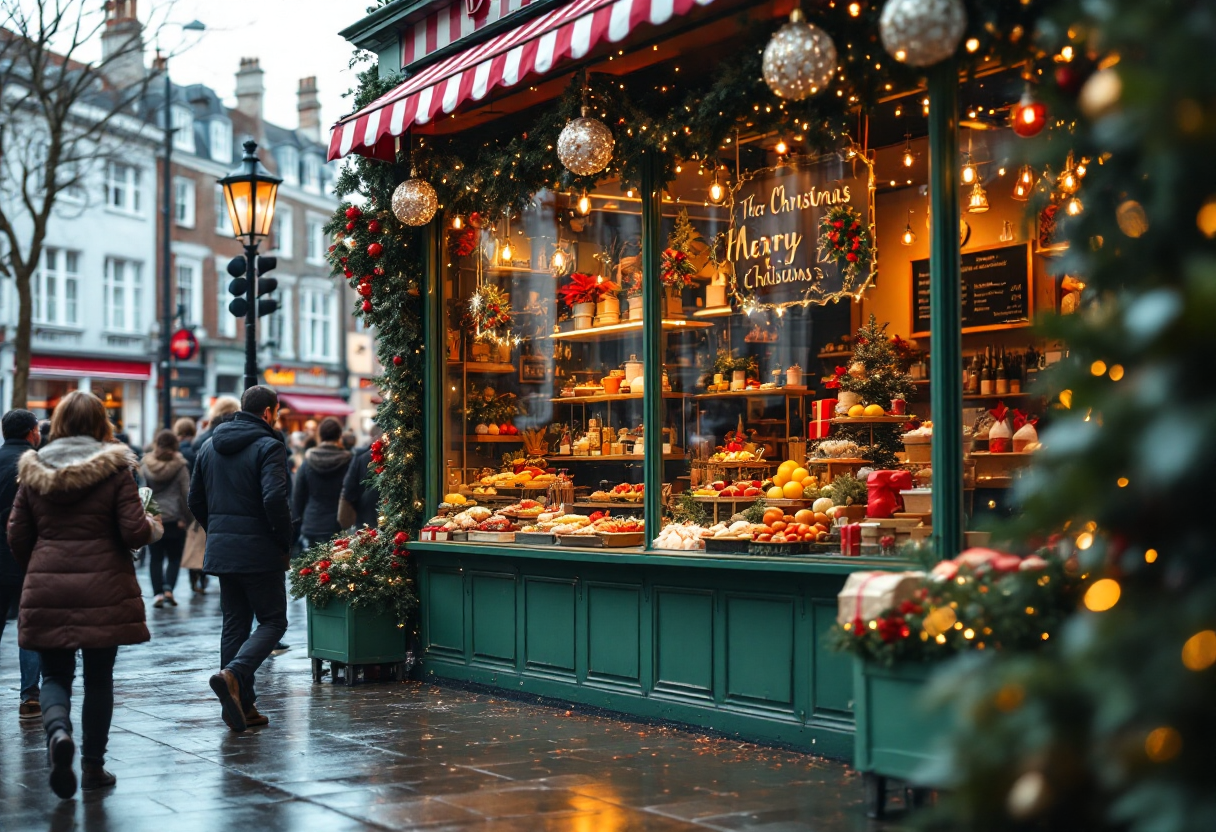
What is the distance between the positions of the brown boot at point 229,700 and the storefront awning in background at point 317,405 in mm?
34289

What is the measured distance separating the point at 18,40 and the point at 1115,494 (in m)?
20.3

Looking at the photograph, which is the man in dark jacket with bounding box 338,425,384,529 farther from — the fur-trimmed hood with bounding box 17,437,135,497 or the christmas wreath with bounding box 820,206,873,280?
the fur-trimmed hood with bounding box 17,437,135,497

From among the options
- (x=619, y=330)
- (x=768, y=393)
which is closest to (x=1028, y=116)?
(x=768, y=393)

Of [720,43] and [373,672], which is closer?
[720,43]

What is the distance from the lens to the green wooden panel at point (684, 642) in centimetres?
787

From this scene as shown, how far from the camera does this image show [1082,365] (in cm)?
300

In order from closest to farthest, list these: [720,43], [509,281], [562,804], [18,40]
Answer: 1. [562,804]
2. [720,43]
3. [509,281]
4. [18,40]

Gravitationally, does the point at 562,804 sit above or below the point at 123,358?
below

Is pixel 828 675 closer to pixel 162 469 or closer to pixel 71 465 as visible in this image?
pixel 71 465

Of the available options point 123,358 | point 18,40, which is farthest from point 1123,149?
point 123,358

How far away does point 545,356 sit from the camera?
36.4ft

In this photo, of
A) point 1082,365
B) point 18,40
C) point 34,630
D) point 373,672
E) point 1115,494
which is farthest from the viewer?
point 18,40

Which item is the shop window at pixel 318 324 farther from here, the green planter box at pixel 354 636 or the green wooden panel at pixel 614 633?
the green wooden panel at pixel 614 633

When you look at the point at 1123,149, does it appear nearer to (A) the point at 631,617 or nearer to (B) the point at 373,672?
(A) the point at 631,617
